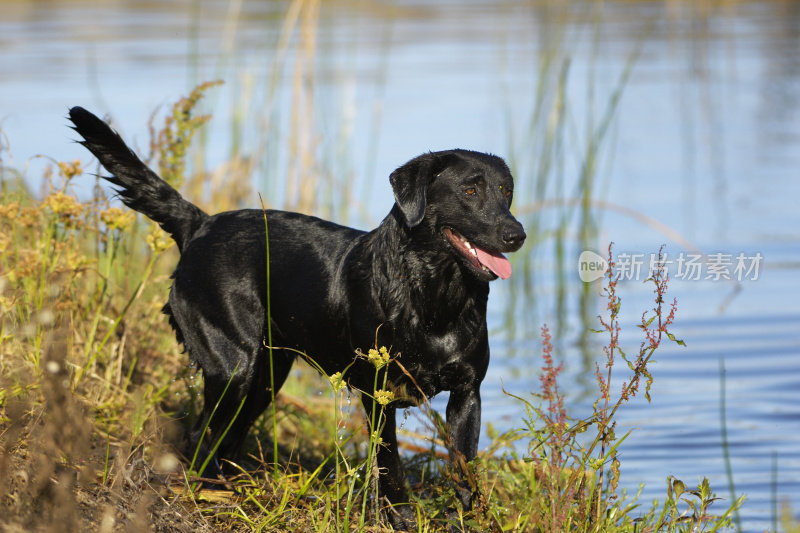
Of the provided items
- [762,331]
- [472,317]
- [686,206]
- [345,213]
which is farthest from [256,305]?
[686,206]

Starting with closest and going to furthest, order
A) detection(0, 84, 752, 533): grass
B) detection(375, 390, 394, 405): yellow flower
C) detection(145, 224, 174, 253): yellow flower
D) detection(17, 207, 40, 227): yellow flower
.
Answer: detection(0, 84, 752, 533): grass < detection(375, 390, 394, 405): yellow flower < detection(145, 224, 174, 253): yellow flower < detection(17, 207, 40, 227): yellow flower

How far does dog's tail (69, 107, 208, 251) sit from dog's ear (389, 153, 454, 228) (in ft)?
3.94

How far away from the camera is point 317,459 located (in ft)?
17.8

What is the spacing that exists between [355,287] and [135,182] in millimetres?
1249

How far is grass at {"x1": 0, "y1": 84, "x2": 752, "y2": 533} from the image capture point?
3.24m

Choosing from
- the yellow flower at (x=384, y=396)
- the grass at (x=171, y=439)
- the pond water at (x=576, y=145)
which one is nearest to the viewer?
the grass at (x=171, y=439)

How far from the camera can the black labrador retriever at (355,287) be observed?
407 centimetres

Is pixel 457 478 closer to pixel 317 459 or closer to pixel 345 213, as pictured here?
pixel 317 459

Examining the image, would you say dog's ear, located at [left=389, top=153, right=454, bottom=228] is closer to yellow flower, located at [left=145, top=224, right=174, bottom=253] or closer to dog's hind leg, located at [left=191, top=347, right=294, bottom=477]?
dog's hind leg, located at [left=191, top=347, right=294, bottom=477]

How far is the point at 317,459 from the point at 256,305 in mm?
1203

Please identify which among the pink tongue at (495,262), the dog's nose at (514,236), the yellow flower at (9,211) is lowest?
the pink tongue at (495,262)

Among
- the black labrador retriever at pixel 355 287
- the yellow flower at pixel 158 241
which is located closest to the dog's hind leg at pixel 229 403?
the black labrador retriever at pixel 355 287

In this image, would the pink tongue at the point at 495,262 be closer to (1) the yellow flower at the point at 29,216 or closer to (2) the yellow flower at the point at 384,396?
(2) the yellow flower at the point at 384,396

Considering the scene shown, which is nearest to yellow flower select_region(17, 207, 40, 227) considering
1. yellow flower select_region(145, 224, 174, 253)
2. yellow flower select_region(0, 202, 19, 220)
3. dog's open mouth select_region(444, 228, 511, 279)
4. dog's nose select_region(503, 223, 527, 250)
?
yellow flower select_region(0, 202, 19, 220)
